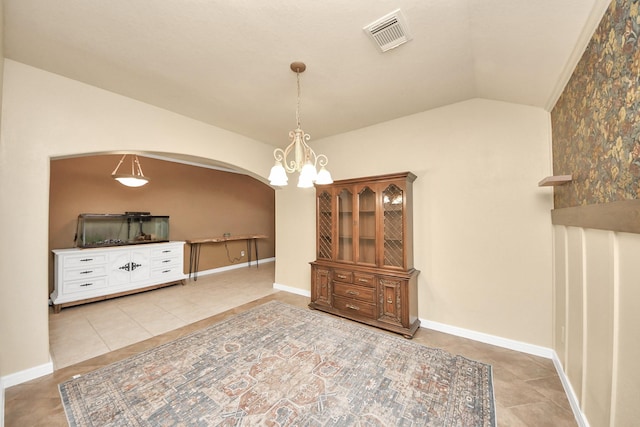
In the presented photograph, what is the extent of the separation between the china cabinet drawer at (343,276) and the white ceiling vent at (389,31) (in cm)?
251

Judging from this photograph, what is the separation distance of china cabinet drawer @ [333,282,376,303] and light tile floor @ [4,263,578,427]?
0.66 metres

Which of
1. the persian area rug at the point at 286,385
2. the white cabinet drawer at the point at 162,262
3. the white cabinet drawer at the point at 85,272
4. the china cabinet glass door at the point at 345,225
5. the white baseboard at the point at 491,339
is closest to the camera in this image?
the persian area rug at the point at 286,385

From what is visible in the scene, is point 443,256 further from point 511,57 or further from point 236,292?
point 236,292

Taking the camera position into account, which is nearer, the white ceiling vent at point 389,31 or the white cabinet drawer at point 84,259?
the white ceiling vent at point 389,31

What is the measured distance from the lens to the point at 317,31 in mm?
1649

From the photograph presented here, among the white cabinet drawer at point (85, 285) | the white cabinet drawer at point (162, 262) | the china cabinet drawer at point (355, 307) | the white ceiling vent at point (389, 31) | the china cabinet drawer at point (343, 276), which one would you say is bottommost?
the china cabinet drawer at point (355, 307)

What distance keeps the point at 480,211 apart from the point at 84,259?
5732 millimetres

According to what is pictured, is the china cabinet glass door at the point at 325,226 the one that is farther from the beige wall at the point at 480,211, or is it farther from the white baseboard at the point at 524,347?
the white baseboard at the point at 524,347

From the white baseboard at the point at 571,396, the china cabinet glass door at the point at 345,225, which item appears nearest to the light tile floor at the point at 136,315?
the china cabinet glass door at the point at 345,225

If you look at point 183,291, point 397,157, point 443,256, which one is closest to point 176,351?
point 183,291

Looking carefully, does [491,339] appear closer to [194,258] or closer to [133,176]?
[133,176]

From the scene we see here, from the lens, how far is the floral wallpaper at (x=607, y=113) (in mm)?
1013

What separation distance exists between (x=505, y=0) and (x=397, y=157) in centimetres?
197

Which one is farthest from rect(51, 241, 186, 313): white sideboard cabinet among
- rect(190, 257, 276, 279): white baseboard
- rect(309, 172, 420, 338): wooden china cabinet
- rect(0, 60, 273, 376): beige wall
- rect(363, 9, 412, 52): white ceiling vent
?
rect(363, 9, 412, 52): white ceiling vent
